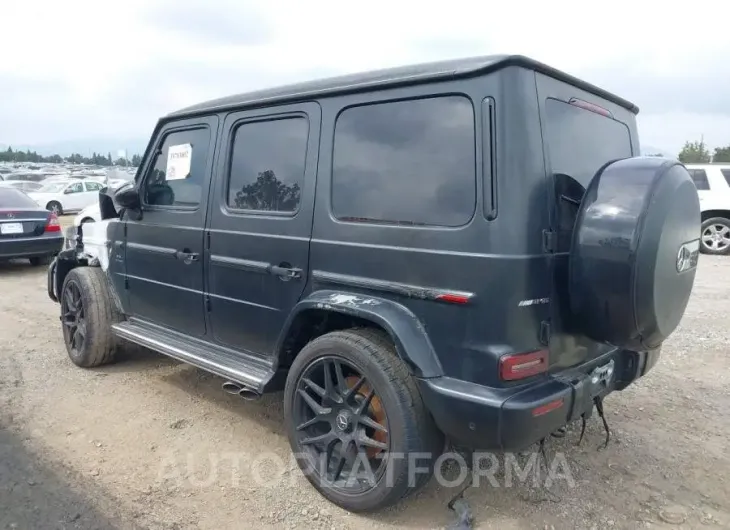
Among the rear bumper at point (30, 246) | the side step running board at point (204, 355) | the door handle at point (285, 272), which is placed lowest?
the rear bumper at point (30, 246)

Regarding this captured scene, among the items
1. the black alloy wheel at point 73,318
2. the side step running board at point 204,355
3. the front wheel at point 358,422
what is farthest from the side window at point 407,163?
the black alloy wheel at point 73,318

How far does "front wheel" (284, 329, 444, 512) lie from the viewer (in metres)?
2.56

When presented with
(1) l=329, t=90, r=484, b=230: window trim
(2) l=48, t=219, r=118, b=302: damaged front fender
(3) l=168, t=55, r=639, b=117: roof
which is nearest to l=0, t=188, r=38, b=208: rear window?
(2) l=48, t=219, r=118, b=302: damaged front fender

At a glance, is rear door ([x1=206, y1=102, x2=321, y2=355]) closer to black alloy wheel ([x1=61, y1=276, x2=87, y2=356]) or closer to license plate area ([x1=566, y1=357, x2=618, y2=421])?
license plate area ([x1=566, y1=357, x2=618, y2=421])

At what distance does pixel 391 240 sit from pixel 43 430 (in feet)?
8.66

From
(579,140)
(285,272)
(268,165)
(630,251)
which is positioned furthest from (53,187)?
(630,251)

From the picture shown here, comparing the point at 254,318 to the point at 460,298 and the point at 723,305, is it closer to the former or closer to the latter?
the point at 460,298

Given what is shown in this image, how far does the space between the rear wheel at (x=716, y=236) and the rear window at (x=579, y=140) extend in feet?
30.4

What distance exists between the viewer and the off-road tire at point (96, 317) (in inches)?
177

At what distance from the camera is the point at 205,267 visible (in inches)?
140

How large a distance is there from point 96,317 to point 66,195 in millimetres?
19029

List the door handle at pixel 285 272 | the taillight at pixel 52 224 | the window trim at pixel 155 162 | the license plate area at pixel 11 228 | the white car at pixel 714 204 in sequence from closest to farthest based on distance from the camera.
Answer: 1. the door handle at pixel 285 272
2. the window trim at pixel 155 162
3. the license plate area at pixel 11 228
4. the taillight at pixel 52 224
5. the white car at pixel 714 204

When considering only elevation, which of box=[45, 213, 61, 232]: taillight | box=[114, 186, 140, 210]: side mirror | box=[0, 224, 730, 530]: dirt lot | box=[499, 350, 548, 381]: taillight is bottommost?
box=[0, 224, 730, 530]: dirt lot

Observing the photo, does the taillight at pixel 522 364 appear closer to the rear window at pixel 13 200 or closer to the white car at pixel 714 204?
the rear window at pixel 13 200
